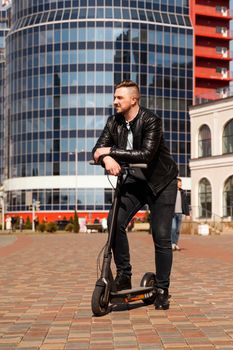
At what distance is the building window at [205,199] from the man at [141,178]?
4655 cm

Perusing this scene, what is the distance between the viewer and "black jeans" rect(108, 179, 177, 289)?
663 centimetres

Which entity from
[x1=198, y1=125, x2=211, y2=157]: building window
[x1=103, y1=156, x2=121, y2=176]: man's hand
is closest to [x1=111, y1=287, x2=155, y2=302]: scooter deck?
[x1=103, y1=156, x2=121, y2=176]: man's hand

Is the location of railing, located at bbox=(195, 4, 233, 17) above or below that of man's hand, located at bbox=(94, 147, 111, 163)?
above

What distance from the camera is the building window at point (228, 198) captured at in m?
51.7

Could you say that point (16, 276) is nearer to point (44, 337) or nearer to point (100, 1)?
point (44, 337)

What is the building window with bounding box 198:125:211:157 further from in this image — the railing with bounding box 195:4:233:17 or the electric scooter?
the electric scooter

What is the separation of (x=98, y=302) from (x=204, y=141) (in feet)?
160

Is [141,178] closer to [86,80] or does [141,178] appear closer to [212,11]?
[86,80]

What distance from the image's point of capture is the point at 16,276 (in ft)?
36.1

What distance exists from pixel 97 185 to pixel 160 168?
8286 cm

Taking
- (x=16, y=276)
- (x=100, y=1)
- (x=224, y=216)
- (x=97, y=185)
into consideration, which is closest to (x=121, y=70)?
(x=100, y=1)

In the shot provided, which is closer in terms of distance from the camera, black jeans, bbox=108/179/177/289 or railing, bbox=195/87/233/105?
black jeans, bbox=108/179/177/289

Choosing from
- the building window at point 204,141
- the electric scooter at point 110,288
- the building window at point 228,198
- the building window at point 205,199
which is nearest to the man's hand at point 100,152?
the electric scooter at point 110,288

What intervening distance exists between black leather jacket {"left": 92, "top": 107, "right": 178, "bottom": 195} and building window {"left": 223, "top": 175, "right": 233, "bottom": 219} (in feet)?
149
